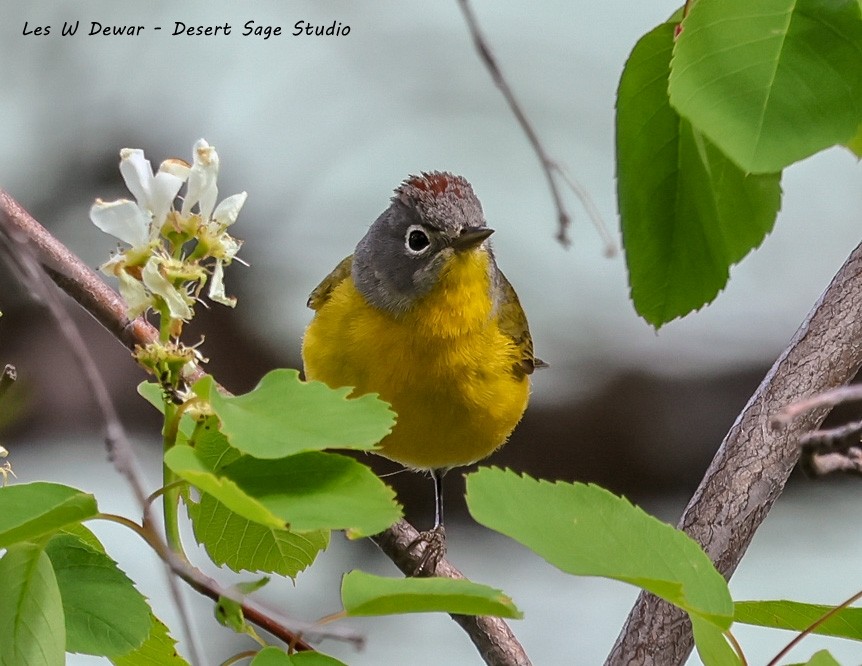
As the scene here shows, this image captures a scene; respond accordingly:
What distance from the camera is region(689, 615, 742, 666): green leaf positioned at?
841 millimetres

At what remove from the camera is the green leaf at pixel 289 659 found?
0.82 meters

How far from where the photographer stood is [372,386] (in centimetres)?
203

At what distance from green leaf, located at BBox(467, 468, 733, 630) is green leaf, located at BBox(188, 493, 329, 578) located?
26 centimetres

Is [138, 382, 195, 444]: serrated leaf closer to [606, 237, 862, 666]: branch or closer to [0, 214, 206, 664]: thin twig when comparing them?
[0, 214, 206, 664]: thin twig

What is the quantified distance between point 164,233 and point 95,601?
31 cm

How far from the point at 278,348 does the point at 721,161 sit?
Result: 69.1 inches

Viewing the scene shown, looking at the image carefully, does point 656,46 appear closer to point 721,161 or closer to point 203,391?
point 721,161

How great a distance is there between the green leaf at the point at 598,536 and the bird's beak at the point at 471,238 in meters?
1.28

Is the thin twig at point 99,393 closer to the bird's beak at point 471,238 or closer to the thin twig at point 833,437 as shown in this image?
the thin twig at point 833,437

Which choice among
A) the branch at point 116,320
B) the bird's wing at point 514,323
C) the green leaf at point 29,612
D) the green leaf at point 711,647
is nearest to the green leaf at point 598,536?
the green leaf at point 711,647

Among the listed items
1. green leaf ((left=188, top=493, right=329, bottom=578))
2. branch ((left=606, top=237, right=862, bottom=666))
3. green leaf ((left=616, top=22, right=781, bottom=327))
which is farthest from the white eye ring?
green leaf ((left=188, top=493, right=329, bottom=578))

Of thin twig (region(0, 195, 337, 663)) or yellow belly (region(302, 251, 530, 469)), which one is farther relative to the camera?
yellow belly (region(302, 251, 530, 469))

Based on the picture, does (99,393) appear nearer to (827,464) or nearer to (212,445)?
(212,445)

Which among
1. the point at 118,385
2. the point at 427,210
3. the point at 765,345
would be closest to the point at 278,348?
the point at 118,385
